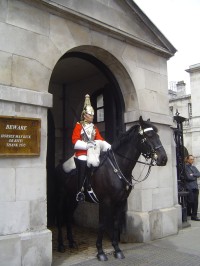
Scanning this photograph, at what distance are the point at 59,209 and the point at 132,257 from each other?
1.86 meters

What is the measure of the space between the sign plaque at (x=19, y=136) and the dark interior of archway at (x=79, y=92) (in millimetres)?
2133

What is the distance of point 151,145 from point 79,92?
4.88m

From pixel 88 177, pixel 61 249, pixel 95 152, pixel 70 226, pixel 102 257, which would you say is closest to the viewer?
pixel 102 257

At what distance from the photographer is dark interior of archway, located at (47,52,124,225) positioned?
775cm

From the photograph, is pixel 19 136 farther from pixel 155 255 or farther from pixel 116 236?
pixel 155 255

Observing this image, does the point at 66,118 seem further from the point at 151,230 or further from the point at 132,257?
the point at 132,257

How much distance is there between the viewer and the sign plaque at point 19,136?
5.19 m

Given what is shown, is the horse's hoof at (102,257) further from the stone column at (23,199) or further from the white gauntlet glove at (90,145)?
the white gauntlet glove at (90,145)

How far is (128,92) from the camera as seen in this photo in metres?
7.80

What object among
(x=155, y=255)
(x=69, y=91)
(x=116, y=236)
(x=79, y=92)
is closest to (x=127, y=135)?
(x=116, y=236)

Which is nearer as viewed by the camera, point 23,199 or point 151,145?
point 23,199

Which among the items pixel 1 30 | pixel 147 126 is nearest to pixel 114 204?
pixel 147 126

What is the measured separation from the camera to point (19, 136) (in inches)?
212

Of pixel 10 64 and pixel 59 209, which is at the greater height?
pixel 10 64
